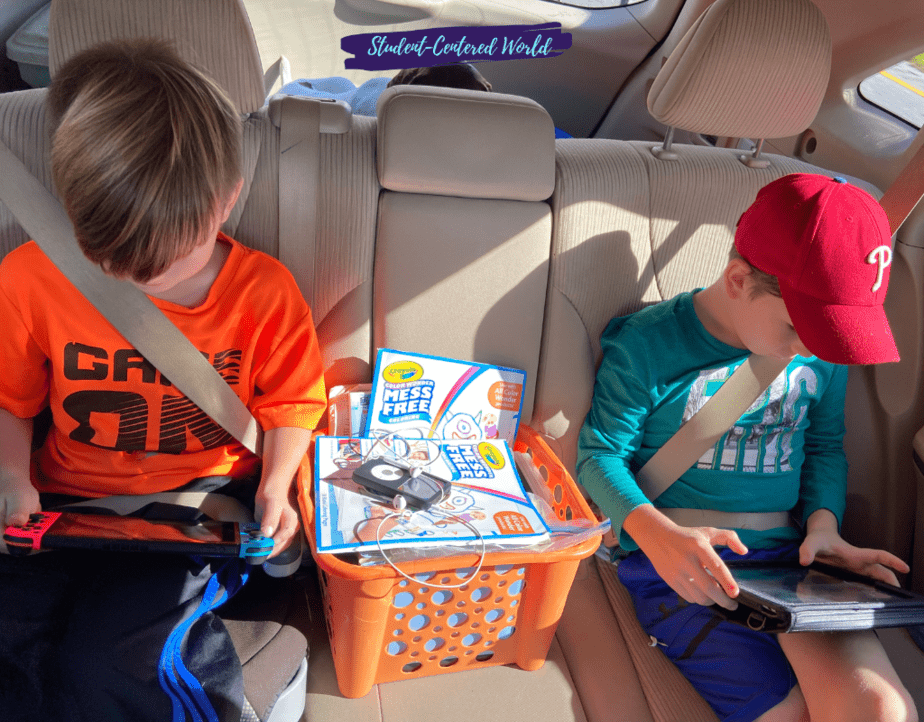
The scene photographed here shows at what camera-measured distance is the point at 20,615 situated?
1052 mm

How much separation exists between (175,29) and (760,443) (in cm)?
132

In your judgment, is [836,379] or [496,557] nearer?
[496,557]

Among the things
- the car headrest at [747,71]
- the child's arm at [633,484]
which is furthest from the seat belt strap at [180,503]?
the car headrest at [747,71]

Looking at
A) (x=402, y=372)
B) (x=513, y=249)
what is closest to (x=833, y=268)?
(x=513, y=249)

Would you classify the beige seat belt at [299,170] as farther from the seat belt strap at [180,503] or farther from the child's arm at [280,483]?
the seat belt strap at [180,503]

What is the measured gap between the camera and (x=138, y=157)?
98 centimetres

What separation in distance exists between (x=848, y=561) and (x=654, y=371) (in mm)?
496

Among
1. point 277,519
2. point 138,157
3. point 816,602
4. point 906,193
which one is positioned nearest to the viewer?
point 138,157

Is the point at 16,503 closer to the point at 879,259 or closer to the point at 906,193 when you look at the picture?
the point at 879,259

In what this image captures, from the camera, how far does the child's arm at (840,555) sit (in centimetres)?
133

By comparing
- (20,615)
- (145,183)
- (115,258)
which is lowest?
(20,615)

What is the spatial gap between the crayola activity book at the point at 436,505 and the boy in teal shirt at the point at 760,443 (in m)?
0.18

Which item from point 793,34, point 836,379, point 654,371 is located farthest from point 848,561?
point 793,34

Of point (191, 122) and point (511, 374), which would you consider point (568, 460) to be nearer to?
point (511, 374)
